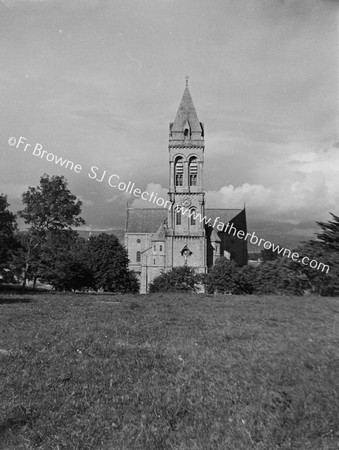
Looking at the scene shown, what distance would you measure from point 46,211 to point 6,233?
3953 millimetres

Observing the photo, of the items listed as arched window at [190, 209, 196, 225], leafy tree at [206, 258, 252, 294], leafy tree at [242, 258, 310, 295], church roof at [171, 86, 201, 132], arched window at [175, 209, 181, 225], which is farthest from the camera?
church roof at [171, 86, 201, 132]

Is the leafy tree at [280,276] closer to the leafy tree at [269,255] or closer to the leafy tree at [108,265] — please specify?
the leafy tree at [269,255]

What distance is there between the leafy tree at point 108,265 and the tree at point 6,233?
1551 centimetres

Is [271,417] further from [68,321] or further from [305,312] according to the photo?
[68,321]

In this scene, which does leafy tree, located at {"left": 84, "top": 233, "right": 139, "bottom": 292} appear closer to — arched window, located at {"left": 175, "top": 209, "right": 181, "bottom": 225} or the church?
the church

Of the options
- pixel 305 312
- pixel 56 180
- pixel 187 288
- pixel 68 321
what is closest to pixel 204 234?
pixel 187 288

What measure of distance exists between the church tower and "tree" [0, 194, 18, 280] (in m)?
27.1

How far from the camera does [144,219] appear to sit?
76125mm

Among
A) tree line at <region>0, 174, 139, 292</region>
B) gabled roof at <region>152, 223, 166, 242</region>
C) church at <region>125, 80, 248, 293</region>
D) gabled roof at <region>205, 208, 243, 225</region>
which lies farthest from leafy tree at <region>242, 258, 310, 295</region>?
gabled roof at <region>205, 208, 243, 225</region>

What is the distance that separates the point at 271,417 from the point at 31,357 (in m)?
3.91

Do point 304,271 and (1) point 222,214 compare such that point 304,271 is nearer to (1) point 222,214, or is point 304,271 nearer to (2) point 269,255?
(2) point 269,255

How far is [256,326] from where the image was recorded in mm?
8656

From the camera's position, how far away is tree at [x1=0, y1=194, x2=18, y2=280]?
3322 centimetres

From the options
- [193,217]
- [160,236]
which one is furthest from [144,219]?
[193,217]
